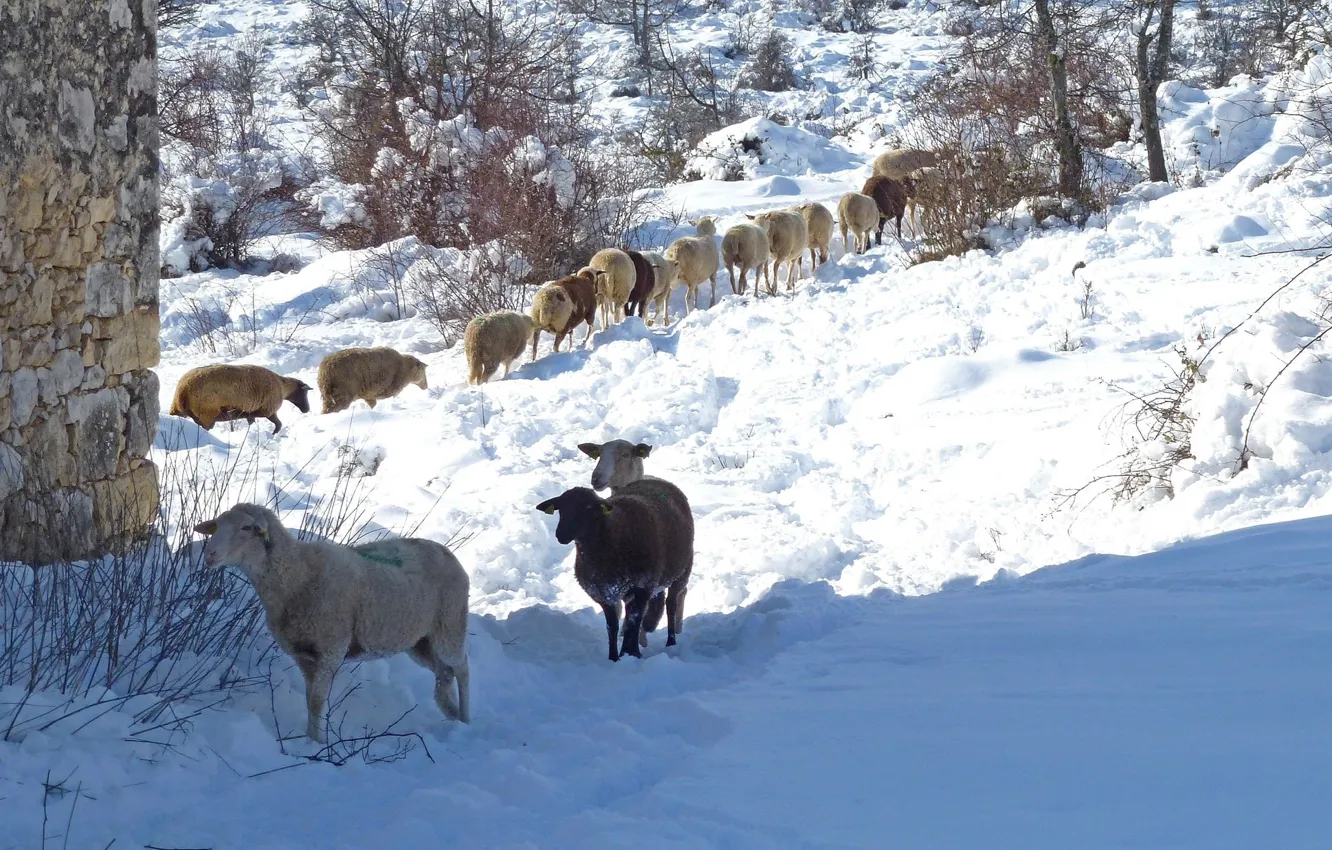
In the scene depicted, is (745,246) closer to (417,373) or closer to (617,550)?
(417,373)

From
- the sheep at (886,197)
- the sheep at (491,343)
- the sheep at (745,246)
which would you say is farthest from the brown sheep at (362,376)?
the sheep at (886,197)

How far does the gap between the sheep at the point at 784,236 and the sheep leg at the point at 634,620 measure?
1080cm

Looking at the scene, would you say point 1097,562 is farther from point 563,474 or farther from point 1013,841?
point 563,474

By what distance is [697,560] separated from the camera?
7.98m

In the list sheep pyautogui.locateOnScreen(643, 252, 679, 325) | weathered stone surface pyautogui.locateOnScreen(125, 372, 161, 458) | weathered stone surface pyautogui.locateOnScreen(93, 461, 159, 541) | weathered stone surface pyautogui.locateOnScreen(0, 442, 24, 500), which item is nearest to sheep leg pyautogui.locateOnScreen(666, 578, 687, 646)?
weathered stone surface pyautogui.locateOnScreen(93, 461, 159, 541)

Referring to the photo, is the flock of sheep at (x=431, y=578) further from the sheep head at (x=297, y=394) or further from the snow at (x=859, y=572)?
the sheep head at (x=297, y=394)

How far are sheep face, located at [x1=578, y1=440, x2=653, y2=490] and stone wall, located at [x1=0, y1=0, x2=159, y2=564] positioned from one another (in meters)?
2.57

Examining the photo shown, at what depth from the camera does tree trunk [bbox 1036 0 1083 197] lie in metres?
16.8

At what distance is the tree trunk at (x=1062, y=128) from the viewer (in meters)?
16.8

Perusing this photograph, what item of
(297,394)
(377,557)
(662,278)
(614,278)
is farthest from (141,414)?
(662,278)

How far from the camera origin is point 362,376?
512 inches

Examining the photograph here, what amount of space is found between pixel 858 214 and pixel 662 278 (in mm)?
4038

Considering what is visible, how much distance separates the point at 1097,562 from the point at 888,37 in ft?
135

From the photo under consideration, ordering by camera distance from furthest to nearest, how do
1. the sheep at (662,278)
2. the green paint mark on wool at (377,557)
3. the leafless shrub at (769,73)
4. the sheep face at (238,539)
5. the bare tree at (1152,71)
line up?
the leafless shrub at (769,73) < the bare tree at (1152,71) < the sheep at (662,278) < the green paint mark on wool at (377,557) < the sheep face at (238,539)
